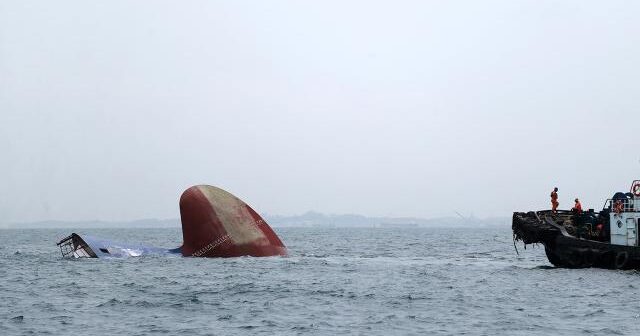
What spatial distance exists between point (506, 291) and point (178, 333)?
1662cm

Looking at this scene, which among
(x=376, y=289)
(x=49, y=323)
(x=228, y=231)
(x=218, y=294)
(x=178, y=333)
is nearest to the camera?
(x=178, y=333)

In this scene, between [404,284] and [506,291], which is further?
[404,284]

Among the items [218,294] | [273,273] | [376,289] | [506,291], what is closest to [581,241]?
[506,291]

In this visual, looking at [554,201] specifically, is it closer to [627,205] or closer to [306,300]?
[627,205]

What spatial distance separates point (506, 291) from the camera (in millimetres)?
33781

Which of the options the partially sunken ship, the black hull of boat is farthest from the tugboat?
the partially sunken ship

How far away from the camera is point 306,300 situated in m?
31.0

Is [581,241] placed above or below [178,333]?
above

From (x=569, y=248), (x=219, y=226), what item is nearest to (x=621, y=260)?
(x=569, y=248)

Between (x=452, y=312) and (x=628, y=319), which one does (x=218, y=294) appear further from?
(x=628, y=319)

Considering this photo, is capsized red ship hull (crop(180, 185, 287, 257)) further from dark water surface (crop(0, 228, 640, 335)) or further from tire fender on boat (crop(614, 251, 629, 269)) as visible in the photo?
tire fender on boat (crop(614, 251, 629, 269))

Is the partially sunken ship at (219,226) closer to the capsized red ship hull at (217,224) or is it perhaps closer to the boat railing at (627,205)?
the capsized red ship hull at (217,224)

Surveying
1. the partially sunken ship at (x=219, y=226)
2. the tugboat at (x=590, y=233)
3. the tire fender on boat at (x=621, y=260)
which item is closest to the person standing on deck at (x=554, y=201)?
the tugboat at (x=590, y=233)

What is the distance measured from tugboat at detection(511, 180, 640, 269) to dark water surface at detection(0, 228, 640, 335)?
0.73m
